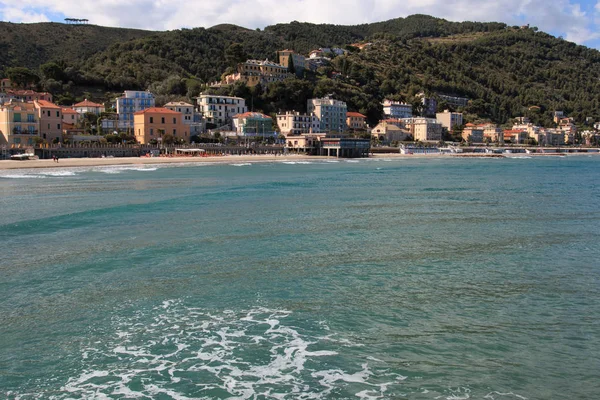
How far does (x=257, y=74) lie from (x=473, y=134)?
5139 cm

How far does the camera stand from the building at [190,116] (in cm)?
7706

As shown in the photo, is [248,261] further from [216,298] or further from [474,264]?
[474,264]

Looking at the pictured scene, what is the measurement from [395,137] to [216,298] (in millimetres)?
97642

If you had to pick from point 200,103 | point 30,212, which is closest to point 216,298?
point 30,212

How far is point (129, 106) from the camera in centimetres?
7719

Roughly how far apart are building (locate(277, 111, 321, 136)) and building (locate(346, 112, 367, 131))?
9.96 meters

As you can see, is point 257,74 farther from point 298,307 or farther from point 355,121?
point 298,307

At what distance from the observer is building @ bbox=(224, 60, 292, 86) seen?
99969 mm

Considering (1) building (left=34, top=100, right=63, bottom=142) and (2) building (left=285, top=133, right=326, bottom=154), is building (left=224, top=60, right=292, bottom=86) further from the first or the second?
(1) building (left=34, top=100, right=63, bottom=142)

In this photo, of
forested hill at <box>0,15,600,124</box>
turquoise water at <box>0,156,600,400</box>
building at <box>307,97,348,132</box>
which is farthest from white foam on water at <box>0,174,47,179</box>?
building at <box>307,97,348,132</box>

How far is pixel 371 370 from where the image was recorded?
7.73 metres

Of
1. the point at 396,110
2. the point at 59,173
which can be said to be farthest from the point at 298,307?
the point at 396,110

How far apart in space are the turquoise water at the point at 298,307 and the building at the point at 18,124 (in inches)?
1749

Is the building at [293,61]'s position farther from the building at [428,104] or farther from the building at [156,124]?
the building at [156,124]
